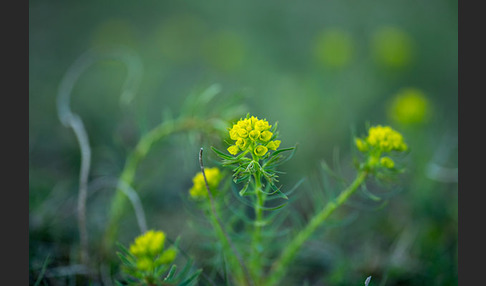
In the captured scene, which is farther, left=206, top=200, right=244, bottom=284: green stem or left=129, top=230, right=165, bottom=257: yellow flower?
left=206, top=200, right=244, bottom=284: green stem

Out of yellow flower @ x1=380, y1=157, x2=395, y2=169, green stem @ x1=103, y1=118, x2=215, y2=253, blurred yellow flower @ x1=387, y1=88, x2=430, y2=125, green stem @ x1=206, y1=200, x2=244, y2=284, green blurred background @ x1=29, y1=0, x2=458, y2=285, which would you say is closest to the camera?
yellow flower @ x1=380, y1=157, x2=395, y2=169

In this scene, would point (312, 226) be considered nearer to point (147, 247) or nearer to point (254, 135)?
point (254, 135)

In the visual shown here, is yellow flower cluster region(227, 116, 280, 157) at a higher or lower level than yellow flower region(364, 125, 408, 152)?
higher

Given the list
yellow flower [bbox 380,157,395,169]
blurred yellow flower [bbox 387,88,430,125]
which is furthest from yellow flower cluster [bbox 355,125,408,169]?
blurred yellow flower [bbox 387,88,430,125]

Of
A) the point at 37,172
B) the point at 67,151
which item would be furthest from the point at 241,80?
the point at 37,172

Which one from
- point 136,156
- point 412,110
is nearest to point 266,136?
point 136,156

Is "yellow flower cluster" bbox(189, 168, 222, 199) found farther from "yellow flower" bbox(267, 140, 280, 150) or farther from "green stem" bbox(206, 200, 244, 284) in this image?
"yellow flower" bbox(267, 140, 280, 150)

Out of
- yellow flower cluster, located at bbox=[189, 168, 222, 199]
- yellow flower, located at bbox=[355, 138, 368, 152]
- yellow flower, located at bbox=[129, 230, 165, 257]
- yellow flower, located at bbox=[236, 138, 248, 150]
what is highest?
yellow flower, located at bbox=[236, 138, 248, 150]

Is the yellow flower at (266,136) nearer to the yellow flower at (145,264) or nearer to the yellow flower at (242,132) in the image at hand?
the yellow flower at (242,132)

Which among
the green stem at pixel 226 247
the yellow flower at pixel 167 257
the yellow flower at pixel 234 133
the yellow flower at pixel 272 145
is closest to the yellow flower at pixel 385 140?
the yellow flower at pixel 272 145
